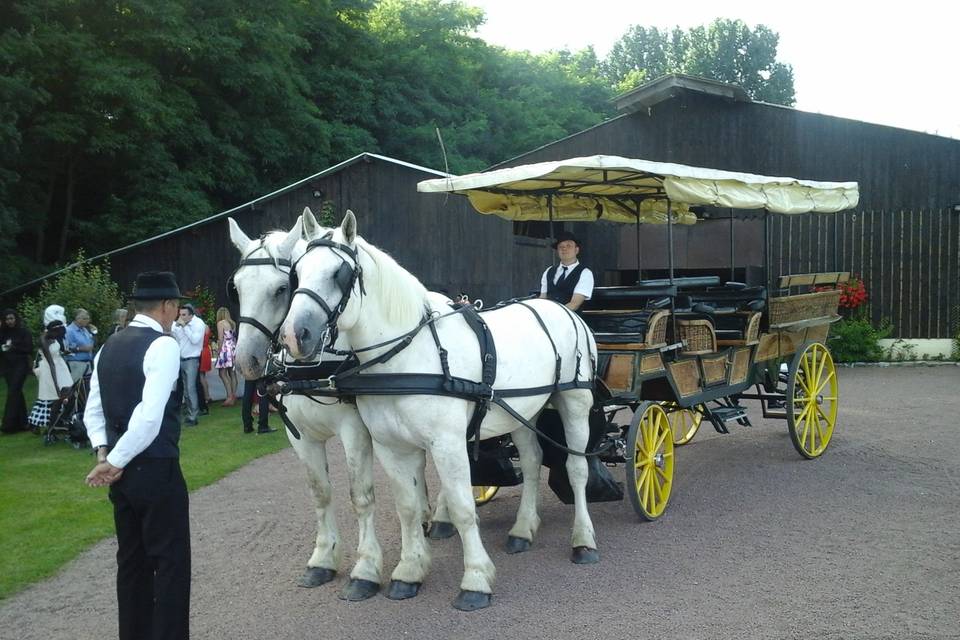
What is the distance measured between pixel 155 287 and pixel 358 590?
2.36 metres

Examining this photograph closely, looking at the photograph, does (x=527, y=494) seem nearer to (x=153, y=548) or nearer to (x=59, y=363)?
(x=153, y=548)

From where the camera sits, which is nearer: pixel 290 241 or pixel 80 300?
pixel 290 241

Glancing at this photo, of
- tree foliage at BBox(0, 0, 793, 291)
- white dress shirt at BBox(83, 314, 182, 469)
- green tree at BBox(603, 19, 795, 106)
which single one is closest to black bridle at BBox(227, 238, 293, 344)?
white dress shirt at BBox(83, 314, 182, 469)

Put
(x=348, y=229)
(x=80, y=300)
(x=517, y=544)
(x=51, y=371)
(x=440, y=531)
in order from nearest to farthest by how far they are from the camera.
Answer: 1. (x=348, y=229)
2. (x=517, y=544)
3. (x=440, y=531)
4. (x=51, y=371)
5. (x=80, y=300)

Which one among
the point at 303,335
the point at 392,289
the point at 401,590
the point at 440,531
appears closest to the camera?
the point at 303,335

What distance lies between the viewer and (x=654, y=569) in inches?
229

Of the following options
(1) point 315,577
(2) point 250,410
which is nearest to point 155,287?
(1) point 315,577

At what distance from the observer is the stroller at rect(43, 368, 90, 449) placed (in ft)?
36.9

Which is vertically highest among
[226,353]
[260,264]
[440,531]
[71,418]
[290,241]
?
[290,241]

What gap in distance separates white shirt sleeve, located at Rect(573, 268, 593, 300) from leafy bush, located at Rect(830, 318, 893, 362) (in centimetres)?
1253

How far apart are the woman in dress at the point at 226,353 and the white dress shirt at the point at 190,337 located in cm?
51

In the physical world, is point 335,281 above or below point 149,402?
above

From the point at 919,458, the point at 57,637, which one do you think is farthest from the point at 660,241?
the point at 57,637

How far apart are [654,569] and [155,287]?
3.69m
